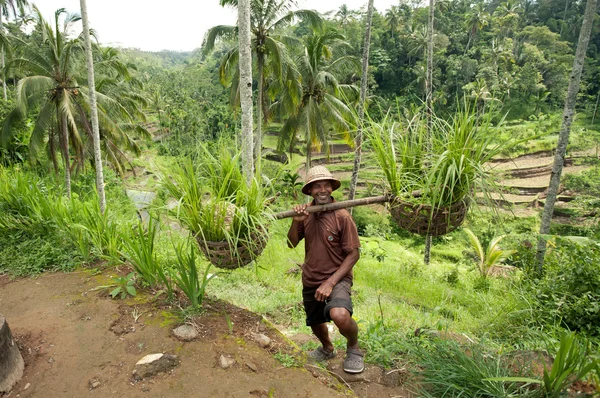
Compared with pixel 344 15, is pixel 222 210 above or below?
below

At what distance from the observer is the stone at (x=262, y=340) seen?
121 inches

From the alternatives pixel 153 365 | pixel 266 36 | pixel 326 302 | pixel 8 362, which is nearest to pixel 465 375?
pixel 326 302

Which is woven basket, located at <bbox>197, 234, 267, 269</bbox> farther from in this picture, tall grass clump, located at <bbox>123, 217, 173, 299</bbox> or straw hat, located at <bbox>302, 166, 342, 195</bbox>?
tall grass clump, located at <bbox>123, 217, 173, 299</bbox>

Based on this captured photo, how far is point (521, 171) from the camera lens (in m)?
28.9

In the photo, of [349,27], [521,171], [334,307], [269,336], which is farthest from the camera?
[349,27]

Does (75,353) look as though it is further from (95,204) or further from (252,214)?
(95,204)

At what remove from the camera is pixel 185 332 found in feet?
9.98

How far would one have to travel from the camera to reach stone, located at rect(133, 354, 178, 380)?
103 inches

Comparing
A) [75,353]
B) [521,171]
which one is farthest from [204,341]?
[521,171]

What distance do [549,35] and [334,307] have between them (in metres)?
45.5

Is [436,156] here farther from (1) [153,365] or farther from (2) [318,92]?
(2) [318,92]

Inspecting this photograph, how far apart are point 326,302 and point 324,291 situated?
172 millimetres

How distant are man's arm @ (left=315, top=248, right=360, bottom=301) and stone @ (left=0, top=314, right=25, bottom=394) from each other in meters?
2.22

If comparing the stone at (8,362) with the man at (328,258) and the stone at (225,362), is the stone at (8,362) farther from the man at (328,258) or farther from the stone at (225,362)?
the man at (328,258)
